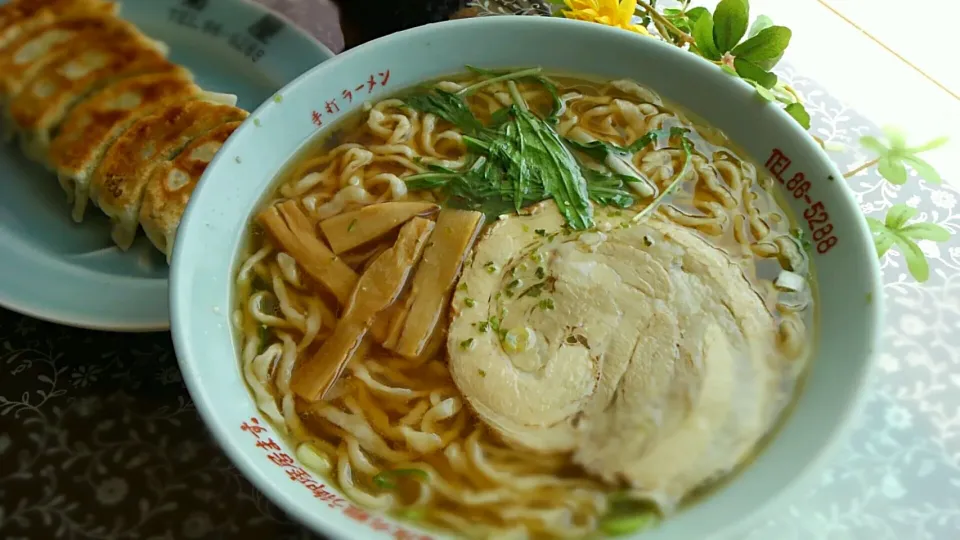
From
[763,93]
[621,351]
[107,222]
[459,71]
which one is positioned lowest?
[107,222]

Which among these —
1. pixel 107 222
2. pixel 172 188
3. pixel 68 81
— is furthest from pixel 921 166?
pixel 68 81

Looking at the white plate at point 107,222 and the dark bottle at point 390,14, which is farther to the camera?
the dark bottle at point 390,14

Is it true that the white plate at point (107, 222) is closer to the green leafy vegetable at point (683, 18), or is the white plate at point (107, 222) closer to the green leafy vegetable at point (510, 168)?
the green leafy vegetable at point (510, 168)

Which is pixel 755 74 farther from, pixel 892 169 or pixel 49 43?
pixel 49 43

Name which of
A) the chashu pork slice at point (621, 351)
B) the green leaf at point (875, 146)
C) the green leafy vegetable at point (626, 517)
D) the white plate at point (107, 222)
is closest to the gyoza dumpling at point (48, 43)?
the white plate at point (107, 222)

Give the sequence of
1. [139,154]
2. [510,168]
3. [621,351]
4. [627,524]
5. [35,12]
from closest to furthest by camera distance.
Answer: [627,524], [621,351], [510,168], [139,154], [35,12]
